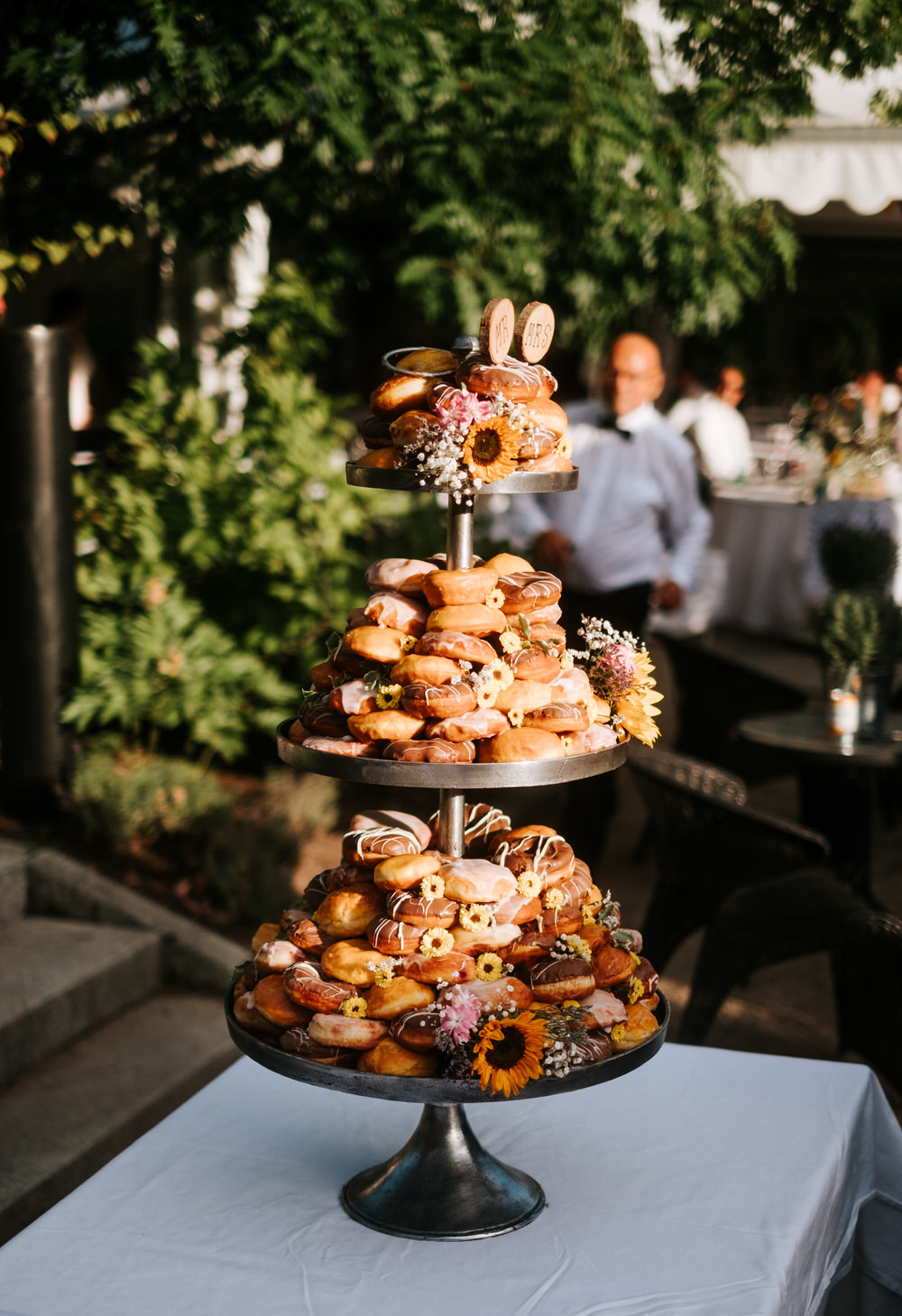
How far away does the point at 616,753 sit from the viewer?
72.2 inches

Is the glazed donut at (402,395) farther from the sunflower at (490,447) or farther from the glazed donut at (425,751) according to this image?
the glazed donut at (425,751)

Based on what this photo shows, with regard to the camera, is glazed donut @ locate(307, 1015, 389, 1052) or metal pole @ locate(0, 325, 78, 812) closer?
glazed donut @ locate(307, 1015, 389, 1052)

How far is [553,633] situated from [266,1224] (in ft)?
2.95

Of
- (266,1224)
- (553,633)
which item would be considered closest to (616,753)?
(553,633)

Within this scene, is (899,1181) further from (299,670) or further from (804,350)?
(804,350)

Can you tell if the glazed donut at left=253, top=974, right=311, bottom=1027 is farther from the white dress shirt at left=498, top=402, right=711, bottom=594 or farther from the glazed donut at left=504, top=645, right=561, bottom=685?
the white dress shirt at left=498, top=402, right=711, bottom=594

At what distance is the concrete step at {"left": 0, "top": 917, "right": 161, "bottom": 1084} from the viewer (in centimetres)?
330

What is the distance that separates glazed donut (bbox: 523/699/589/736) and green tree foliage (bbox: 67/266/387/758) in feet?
9.68

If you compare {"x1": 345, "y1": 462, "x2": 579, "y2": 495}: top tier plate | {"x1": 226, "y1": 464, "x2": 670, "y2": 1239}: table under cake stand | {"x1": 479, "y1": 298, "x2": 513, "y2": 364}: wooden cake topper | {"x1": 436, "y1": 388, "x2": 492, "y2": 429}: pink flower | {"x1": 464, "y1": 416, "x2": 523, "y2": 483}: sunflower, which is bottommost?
{"x1": 226, "y1": 464, "x2": 670, "y2": 1239}: table under cake stand

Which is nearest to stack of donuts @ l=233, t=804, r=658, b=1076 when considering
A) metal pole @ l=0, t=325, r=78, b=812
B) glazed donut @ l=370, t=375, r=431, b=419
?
glazed donut @ l=370, t=375, r=431, b=419

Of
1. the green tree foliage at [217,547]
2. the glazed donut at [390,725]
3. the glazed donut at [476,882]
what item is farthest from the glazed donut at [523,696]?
the green tree foliage at [217,547]

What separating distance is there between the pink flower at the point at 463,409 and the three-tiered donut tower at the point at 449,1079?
3.3 inches

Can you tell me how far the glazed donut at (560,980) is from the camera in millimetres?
1677

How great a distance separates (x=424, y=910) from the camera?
1.67 m
